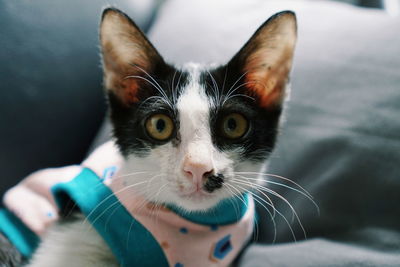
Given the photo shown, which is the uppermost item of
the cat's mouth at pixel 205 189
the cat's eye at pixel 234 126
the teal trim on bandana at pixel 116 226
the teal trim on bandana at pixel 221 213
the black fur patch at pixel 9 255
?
the cat's eye at pixel 234 126

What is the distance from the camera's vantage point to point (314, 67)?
112cm

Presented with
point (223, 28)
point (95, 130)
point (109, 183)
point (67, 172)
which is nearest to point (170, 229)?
point (109, 183)

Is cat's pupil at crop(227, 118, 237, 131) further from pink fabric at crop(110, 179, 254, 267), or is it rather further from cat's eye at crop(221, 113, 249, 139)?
pink fabric at crop(110, 179, 254, 267)

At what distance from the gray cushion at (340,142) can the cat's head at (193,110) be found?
0.63 feet

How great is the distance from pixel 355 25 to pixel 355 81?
0.20m

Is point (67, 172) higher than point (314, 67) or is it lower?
lower

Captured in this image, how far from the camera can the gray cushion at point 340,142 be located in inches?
35.8

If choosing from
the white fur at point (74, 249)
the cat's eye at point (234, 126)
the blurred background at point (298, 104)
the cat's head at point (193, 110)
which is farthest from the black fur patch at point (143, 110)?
the blurred background at point (298, 104)

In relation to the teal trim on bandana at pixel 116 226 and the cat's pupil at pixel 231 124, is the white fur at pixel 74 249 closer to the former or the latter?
the teal trim on bandana at pixel 116 226

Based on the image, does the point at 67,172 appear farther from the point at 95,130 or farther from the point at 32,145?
the point at 95,130

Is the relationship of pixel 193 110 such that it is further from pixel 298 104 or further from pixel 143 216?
pixel 298 104

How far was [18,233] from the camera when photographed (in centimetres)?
106

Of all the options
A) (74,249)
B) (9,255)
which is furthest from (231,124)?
(9,255)

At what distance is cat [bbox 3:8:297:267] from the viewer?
30.5 inches
